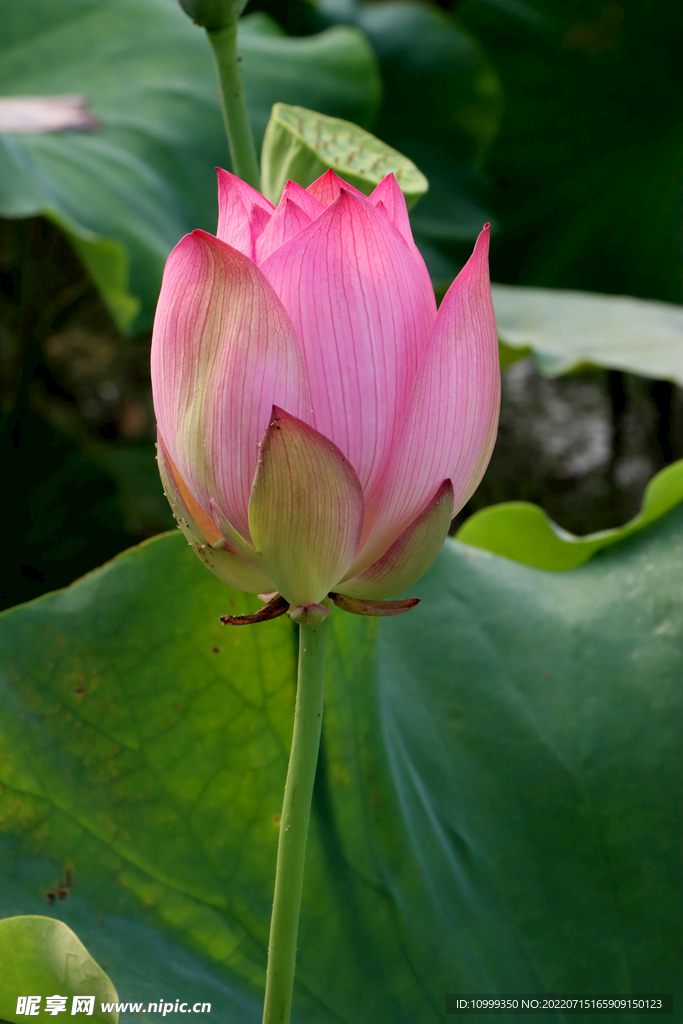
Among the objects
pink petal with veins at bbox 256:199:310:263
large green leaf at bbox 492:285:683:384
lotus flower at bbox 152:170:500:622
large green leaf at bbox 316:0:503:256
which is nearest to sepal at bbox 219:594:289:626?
lotus flower at bbox 152:170:500:622

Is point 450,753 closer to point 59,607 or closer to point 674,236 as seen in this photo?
point 59,607

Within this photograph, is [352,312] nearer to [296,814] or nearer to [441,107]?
[296,814]

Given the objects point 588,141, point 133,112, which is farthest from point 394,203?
point 588,141

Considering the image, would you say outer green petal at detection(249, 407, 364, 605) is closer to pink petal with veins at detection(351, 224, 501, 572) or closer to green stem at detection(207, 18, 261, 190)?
pink petal with veins at detection(351, 224, 501, 572)

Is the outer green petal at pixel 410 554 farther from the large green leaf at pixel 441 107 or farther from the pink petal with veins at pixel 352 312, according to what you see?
the large green leaf at pixel 441 107

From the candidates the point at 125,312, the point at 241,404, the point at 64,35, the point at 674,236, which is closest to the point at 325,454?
the point at 241,404

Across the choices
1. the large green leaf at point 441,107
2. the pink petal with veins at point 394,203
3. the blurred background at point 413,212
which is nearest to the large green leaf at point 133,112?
the blurred background at point 413,212
